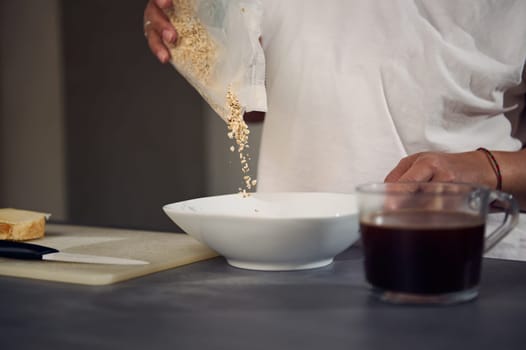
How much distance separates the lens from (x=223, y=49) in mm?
1102

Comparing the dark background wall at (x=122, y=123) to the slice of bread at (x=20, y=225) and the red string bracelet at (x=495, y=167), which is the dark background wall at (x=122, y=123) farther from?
the red string bracelet at (x=495, y=167)

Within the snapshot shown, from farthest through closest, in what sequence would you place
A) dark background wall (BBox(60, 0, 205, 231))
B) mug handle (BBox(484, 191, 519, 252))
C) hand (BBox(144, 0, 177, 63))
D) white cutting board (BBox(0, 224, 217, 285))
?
dark background wall (BBox(60, 0, 205, 231)), hand (BBox(144, 0, 177, 63)), white cutting board (BBox(0, 224, 217, 285)), mug handle (BBox(484, 191, 519, 252))

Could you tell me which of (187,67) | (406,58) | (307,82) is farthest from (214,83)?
(406,58)

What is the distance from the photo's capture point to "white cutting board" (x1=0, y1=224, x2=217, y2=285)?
0.81 metres

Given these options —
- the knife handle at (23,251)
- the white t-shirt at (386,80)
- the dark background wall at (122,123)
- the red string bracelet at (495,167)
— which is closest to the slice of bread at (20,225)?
the knife handle at (23,251)

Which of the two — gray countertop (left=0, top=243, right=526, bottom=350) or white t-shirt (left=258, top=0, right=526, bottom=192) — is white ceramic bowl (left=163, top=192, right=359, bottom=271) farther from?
white t-shirt (left=258, top=0, right=526, bottom=192)

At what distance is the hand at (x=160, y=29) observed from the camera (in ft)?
3.68

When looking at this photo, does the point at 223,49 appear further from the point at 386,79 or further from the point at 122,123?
the point at 122,123

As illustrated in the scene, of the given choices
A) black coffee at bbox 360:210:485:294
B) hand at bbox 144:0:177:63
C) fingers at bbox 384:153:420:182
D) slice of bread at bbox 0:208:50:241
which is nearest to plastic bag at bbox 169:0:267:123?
hand at bbox 144:0:177:63

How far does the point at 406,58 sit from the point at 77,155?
2281 millimetres

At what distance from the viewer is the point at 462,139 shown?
1.23 meters

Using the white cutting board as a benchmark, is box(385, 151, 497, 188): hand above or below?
above

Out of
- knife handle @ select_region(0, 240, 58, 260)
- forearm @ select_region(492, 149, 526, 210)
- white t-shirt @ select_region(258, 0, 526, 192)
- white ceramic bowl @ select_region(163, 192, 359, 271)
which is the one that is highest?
white t-shirt @ select_region(258, 0, 526, 192)

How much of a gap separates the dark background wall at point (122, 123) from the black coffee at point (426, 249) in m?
2.29
